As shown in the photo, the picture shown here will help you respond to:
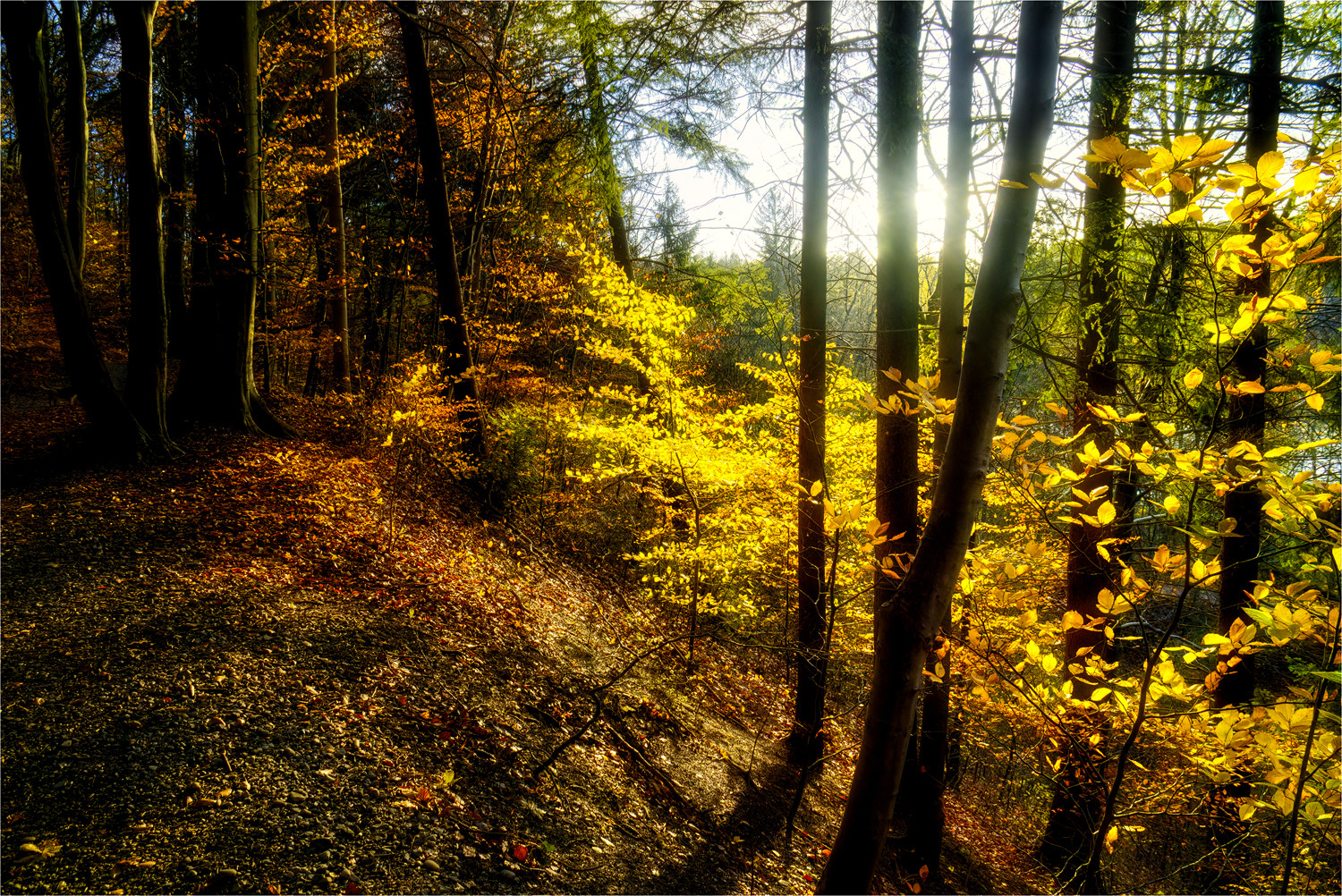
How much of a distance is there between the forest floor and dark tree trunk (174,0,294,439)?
22.1 inches

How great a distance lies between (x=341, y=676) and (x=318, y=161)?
39.2ft

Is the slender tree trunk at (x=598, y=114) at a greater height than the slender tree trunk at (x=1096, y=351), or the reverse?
the slender tree trunk at (x=598, y=114)

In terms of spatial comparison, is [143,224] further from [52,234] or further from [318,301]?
[318,301]

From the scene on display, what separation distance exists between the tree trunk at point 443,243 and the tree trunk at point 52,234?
3689 millimetres

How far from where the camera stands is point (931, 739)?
5098mm

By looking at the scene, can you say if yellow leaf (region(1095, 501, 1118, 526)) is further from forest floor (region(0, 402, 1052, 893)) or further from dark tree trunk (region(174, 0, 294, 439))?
dark tree trunk (region(174, 0, 294, 439))

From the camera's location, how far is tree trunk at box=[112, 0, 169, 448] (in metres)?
6.00

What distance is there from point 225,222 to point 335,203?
471 centimetres

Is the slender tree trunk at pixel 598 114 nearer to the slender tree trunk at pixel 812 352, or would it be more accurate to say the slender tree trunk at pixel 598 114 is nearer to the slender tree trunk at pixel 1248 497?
the slender tree trunk at pixel 812 352

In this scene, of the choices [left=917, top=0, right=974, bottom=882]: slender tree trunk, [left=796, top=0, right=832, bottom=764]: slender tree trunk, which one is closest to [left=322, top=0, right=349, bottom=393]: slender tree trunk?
[left=796, top=0, right=832, bottom=764]: slender tree trunk

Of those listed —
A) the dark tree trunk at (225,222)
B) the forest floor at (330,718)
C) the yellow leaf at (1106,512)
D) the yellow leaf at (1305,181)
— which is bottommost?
the forest floor at (330,718)

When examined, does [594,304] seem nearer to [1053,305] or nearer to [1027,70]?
[1053,305]

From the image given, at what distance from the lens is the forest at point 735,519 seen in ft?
7.36

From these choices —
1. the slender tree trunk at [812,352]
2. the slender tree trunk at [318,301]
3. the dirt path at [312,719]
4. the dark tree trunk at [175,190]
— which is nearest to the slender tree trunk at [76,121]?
the dark tree trunk at [175,190]
